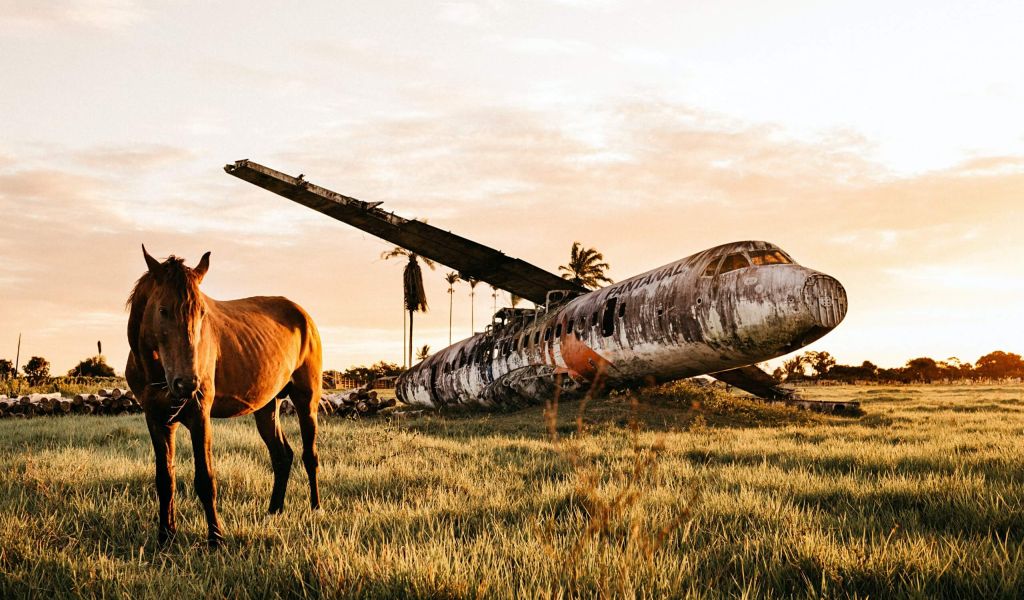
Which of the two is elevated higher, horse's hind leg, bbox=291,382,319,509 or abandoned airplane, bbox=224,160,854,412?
abandoned airplane, bbox=224,160,854,412

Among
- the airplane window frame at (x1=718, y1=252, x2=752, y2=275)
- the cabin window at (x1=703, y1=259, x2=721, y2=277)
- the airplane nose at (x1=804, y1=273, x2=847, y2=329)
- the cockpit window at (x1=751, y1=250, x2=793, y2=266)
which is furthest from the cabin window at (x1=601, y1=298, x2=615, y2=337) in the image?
the airplane nose at (x1=804, y1=273, x2=847, y2=329)

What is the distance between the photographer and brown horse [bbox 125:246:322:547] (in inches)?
184

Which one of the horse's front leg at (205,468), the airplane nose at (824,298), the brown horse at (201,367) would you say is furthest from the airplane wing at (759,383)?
the horse's front leg at (205,468)

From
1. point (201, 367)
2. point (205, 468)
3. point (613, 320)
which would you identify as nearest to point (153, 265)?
point (201, 367)

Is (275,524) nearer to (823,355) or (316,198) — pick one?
(316,198)

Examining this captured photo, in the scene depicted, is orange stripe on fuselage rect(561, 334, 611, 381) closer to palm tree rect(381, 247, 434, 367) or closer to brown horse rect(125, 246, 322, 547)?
brown horse rect(125, 246, 322, 547)

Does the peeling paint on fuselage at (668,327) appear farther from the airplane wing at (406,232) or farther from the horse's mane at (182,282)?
the horse's mane at (182,282)

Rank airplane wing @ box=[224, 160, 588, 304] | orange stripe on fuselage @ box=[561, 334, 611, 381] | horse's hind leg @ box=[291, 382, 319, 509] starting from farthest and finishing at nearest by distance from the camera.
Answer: airplane wing @ box=[224, 160, 588, 304] → orange stripe on fuselage @ box=[561, 334, 611, 381] → horse's hind leg @ box=[291, 382, 319, 509]

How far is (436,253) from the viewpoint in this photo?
2270 cm

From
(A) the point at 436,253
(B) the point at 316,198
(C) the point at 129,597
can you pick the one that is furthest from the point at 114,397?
(C) the point at 129,597

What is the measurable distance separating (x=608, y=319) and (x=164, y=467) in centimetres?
1158

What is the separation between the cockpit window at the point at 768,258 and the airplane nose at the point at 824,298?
1301 millimetres

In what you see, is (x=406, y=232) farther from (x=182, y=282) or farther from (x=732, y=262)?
(x=182, y=282)

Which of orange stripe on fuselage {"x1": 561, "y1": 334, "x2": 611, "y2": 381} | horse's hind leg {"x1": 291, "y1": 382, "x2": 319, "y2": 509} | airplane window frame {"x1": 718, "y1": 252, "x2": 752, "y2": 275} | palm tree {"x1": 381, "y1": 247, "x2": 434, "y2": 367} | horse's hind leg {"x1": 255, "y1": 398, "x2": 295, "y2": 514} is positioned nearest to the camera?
horse's hind leg {"x1": 255, "y1": 398, "x2": 295, "y2": 514}
